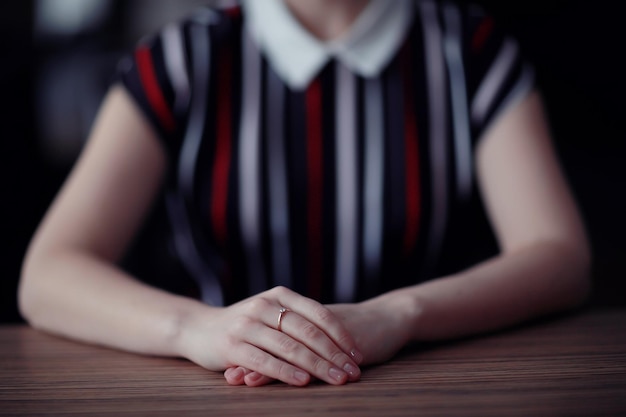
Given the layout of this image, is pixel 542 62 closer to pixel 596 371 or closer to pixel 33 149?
pixel 33 149

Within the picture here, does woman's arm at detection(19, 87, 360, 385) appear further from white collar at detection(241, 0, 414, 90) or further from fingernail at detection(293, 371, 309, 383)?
white collar at detection(241, 0, 414, 90)

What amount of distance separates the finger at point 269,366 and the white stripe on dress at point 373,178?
403 millimetres

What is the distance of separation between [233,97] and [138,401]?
21.5 inches

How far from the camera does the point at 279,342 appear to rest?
0.63 m

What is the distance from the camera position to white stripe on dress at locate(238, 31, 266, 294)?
1.01 metres

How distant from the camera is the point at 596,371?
2.03 ft

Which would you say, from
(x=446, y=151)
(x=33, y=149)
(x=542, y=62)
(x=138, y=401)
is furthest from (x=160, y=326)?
(x=542, y=62)

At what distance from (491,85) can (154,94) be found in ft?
1.51

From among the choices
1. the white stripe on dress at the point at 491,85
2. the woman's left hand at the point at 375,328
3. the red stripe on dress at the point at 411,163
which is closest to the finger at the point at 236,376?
the woman's left hand at the point at 375,328

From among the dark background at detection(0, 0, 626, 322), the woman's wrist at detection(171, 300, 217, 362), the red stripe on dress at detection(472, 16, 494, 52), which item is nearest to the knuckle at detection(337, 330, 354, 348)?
the woman's wrist at detection(171, 300, 217, 362)

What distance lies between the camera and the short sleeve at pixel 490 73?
101cm

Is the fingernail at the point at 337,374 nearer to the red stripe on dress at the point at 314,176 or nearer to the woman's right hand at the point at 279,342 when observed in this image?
the woman's right hand at the point at 279,342

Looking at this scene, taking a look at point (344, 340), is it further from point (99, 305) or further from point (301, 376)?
point (99, 305)

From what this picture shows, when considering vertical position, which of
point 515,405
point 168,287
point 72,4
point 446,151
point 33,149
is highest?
point 72,4
